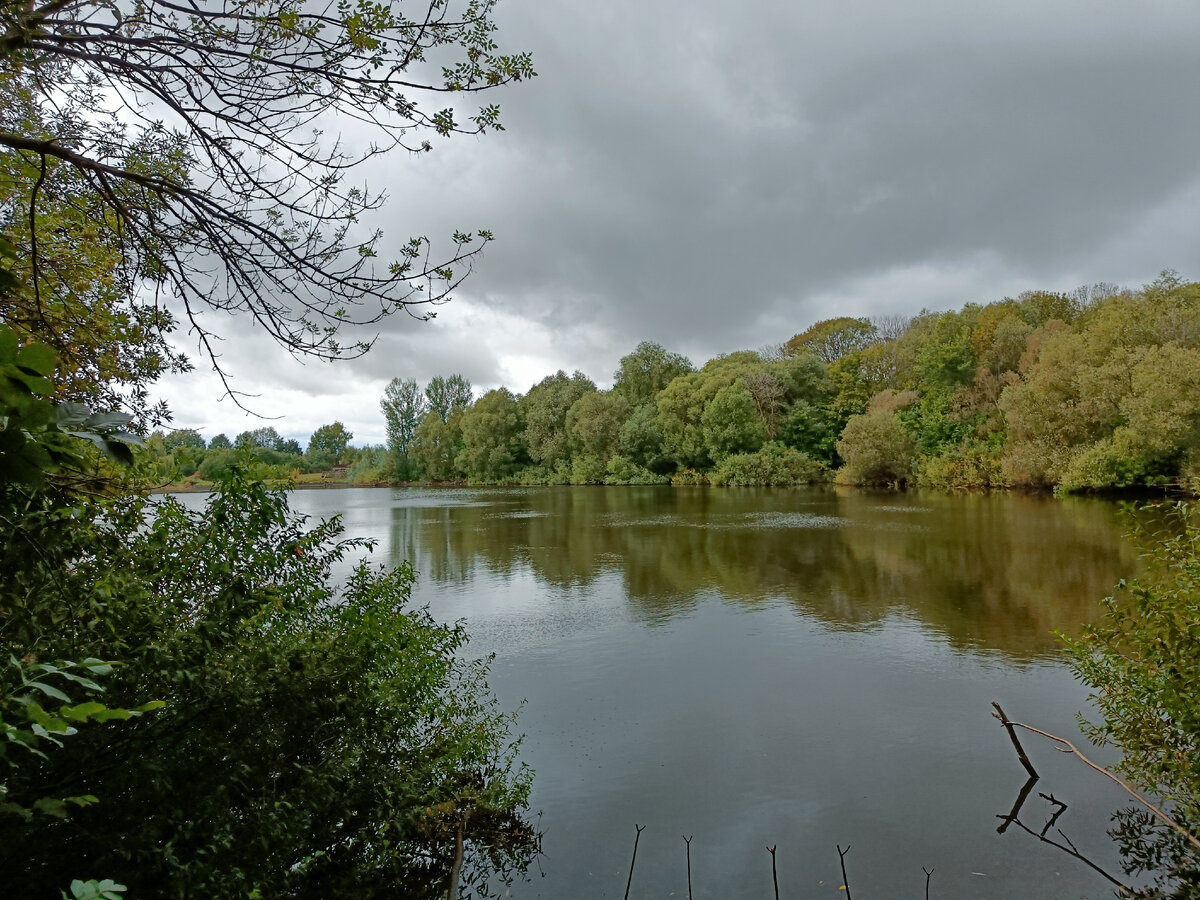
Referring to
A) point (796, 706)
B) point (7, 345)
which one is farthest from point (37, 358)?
point (796, 706)

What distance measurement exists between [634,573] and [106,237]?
13119 mm

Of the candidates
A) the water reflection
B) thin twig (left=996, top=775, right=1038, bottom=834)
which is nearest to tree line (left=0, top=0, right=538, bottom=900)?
thin twig (left=996, top=775, right=1038, bottom=834)

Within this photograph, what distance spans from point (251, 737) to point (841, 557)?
1635cm

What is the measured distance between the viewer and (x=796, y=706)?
26.0ft

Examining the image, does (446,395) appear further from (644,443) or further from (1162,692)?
(1162,692)

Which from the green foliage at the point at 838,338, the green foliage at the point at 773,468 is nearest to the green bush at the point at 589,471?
the green foliage at the point at 773,468

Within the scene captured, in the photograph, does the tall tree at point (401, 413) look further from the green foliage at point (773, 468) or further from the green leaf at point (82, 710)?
the green leaf at point (82, 710)

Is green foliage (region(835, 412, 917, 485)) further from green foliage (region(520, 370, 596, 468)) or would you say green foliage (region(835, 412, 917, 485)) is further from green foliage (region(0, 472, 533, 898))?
green foliage (region(0, 472, 533, 898))

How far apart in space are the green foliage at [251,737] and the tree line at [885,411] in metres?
32.7

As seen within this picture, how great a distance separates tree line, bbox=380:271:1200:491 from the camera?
3031cm

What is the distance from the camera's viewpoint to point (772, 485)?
48688mm

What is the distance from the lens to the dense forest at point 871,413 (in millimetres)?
30156

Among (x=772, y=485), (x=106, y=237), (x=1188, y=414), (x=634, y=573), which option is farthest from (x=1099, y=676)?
(x=772, y=485)

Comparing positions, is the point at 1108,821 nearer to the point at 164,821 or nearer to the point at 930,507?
the point at 164,821
